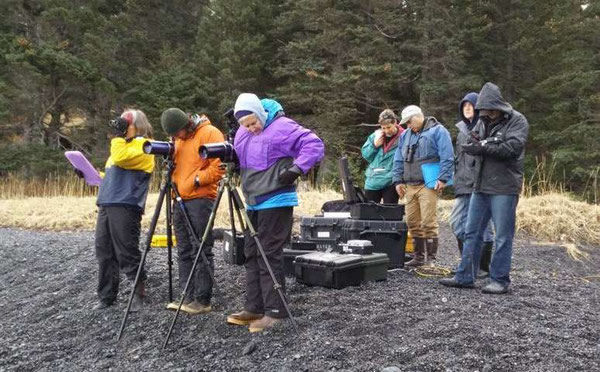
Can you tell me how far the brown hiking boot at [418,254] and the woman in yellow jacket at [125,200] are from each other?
2.84 metres

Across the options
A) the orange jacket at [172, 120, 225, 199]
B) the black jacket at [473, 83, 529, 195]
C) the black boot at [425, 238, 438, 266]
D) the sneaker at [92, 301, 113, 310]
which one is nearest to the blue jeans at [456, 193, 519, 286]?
the black jacket at [473, 83, 529, 195]

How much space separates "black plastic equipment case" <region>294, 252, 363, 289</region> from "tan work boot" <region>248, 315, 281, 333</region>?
2.76 feet

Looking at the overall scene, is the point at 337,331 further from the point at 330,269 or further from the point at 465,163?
the point at 465,163

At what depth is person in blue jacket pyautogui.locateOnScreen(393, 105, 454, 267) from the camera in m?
5.80

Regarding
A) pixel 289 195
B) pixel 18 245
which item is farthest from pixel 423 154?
pixel 18 245

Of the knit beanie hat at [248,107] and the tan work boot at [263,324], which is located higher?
the knit beanie hat at [248,107]

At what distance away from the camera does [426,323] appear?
12.6ft

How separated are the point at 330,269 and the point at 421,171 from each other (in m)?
1.81

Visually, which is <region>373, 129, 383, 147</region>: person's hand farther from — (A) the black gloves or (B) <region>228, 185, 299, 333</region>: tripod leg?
(B) <region>228, 185, 299, 333</region>: tripod leg

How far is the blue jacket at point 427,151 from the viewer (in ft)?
18.9

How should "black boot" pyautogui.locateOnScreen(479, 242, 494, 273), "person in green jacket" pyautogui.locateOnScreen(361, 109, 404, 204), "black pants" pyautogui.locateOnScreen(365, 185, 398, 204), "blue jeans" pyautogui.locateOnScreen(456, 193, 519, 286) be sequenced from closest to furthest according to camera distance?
"blue jeans" pyautogui.locateOnScreen(456, 193, 519, 286) < "black boot" pyautogui.locateOnScreen(479, 242, 494, 273) < "person in green jacket" pyautogui.locateOnScreen(361, 109, 404, 204) < "black pants" pyautogui.locateOnScreen(365, 185, 398, 204)

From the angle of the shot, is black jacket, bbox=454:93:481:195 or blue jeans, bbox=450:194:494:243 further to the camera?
blue jeans, bbox=450:194:494:243

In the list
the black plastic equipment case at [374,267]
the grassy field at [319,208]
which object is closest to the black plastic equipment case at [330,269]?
the black plastic equipment case at [374,267]

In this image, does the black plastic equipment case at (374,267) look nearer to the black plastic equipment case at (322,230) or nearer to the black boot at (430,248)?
the black plastic equipment case at (322,230)
